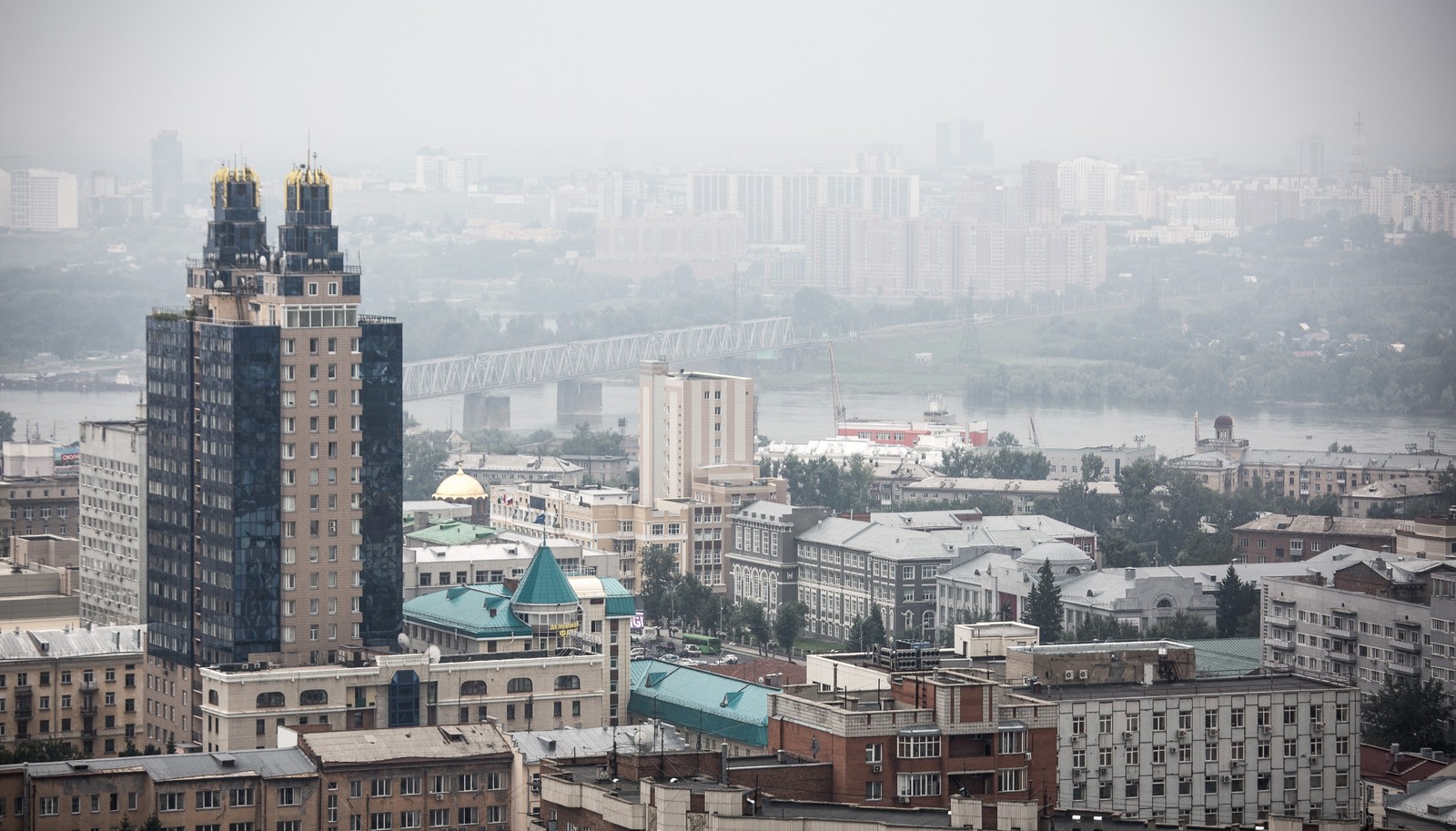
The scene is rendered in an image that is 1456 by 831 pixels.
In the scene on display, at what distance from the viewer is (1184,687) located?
23109mm

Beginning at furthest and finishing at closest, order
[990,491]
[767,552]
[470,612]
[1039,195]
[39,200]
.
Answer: [1039,195] < [39,200] < [990,491] < [767,552] < [470,612]

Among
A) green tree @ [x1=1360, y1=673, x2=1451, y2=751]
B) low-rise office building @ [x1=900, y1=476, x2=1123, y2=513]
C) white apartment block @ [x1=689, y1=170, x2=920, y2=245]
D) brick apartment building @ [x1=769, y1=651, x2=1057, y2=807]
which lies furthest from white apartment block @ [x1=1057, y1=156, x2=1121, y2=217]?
brick apartment building @ [x1=769, y1=651, x2=1057, y2=807]

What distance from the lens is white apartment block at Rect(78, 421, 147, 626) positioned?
108 feet

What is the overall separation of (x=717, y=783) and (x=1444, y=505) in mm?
34911

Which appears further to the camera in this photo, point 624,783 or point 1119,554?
point 1119,554

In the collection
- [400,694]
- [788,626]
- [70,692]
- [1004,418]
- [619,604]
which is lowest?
[788,626]

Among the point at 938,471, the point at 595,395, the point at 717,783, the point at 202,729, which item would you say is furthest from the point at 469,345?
the point at 717,783

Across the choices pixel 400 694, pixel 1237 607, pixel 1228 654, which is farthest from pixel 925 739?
pixel 1237 607

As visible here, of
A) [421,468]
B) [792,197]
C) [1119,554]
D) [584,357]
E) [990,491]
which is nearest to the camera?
[1119,554]

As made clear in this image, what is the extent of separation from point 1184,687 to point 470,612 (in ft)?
30.5

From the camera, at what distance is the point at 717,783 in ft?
58.9

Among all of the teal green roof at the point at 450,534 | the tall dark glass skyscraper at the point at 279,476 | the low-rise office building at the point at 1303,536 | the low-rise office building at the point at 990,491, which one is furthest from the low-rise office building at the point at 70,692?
the low-rise office building at the point at 990,491

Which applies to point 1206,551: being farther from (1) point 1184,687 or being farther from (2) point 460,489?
(1) point 1184,687

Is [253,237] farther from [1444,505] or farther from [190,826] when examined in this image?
[1444,505]
